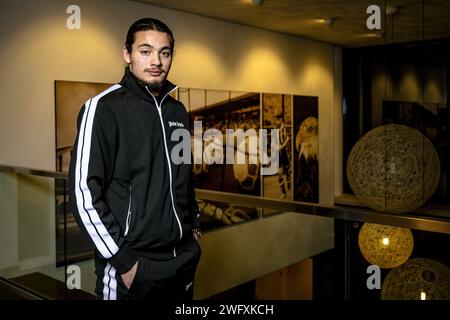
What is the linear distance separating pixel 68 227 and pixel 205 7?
2.13m

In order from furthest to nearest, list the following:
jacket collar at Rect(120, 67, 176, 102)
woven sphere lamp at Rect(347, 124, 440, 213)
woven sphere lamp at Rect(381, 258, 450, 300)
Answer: woven sphere lamp at Rect(347, 124, 440, 213), woven sphere lamp at Rect(381, 258, 450, 300), jacket collar at Rect(120, 67, 176, 102)

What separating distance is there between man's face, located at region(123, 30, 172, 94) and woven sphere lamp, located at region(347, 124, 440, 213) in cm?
168

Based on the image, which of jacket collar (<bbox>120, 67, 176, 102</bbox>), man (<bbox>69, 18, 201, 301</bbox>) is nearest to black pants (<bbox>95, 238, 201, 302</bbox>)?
man (<bbox>69, 18, 201, 301</bbox>)

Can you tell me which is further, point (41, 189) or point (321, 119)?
point (321, 119)

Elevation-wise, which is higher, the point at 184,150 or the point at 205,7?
the point at 205,7

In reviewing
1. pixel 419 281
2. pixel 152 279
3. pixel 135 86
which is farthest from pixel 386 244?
pixel 135 86

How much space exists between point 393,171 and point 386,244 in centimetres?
120

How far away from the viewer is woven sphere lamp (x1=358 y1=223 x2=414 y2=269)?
4.79ft

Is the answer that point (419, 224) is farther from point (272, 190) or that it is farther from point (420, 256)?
point (272, 190)

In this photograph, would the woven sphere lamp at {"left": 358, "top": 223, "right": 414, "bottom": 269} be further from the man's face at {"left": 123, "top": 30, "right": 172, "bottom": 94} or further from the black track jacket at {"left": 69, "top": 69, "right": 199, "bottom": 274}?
the man's face at {"left": 123, "top": 30, "right": 172, "bottom": 94}

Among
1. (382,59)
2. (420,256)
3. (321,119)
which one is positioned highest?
(382,59)

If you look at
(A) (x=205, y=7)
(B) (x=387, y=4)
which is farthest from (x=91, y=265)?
(B) (x=387, y=4)

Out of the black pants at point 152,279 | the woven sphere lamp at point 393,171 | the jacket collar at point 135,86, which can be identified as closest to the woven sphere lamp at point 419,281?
the black pants at point 152,279

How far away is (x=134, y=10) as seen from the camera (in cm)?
368
